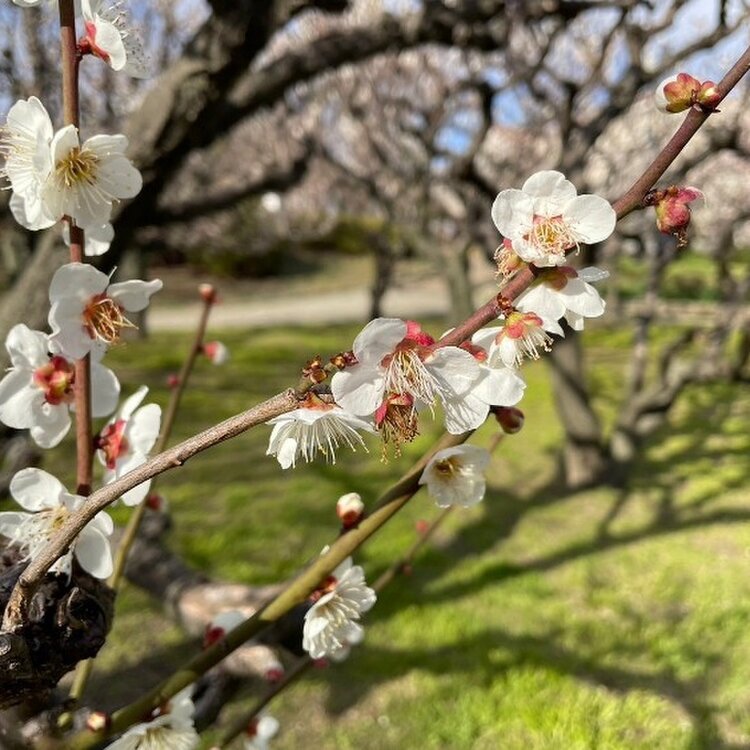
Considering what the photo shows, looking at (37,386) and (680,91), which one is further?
(37,386)

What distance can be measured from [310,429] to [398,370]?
11 cm

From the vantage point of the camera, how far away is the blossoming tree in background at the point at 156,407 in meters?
0.51

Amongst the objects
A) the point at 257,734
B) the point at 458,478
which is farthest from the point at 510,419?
the point at 257,734

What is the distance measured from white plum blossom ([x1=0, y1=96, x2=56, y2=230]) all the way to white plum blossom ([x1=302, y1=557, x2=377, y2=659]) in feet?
1.53

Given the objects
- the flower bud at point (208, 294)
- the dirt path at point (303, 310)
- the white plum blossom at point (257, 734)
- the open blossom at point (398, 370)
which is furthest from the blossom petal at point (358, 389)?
the dirt path at point (303, 310)

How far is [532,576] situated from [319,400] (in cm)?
260

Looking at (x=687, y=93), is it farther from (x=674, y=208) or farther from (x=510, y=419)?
(x=510, y=419)

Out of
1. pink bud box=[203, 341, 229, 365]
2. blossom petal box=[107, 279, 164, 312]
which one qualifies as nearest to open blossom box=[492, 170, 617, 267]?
blossom petal box=[107, 279, 164, 312]

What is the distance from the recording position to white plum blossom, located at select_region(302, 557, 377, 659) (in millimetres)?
721

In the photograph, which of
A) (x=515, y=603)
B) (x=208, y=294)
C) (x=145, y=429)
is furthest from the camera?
(x=515, y=603)

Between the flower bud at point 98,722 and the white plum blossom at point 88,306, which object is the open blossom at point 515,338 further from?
the flower bud at point 98,722

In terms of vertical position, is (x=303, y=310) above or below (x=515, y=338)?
below

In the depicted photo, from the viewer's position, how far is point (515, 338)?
0.55m

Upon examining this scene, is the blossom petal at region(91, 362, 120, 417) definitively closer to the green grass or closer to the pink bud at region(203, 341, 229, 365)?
the pink bud at region(203, 341, 229, 365)
